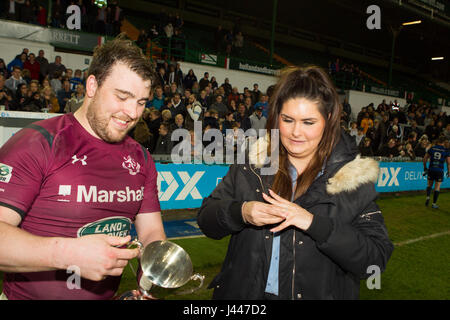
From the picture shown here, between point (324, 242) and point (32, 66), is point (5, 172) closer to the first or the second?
point (324, 242)

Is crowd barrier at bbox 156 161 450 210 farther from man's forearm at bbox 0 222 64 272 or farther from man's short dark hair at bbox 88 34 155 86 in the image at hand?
man's forearm at bbox 0 222 64 272

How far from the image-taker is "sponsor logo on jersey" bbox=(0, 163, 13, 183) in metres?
1.68

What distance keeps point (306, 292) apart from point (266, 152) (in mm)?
873

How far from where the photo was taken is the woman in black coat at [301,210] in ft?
6.06

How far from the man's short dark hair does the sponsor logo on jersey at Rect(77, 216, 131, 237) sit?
2.57 feet

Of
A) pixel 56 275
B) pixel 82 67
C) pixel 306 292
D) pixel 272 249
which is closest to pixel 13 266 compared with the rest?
pixel 56 275

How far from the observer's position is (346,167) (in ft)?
6.55

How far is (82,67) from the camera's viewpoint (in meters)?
14.5

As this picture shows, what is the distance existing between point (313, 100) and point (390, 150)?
12.6m

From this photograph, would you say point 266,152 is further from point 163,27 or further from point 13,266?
point 163,27

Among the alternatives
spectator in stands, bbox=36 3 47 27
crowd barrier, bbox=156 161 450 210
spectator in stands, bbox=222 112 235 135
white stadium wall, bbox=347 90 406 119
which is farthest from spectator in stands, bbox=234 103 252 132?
white stadium wall, bbox=347 90 406 119

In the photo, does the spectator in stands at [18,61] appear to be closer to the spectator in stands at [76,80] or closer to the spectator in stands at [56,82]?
the spectator in stands at [56,82]

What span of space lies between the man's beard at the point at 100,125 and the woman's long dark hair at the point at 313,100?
0.98 meters

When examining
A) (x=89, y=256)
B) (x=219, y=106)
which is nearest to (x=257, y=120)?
(x=219, y=106)
